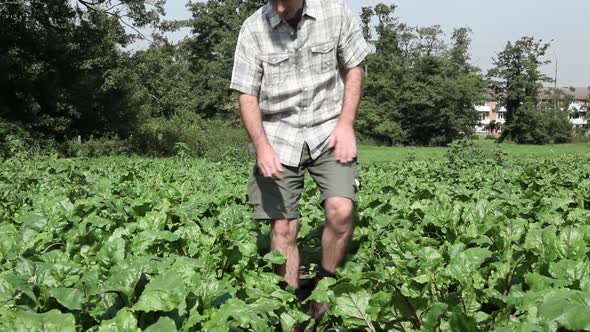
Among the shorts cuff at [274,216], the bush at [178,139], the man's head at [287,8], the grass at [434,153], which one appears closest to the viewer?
the man's head at [287,8]

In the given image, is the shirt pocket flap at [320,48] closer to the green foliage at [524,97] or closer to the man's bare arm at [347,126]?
the man's bare arm at [347,126]

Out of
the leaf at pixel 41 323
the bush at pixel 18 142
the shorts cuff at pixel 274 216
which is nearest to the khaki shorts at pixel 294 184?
the shorts cuff at pixel 274 216

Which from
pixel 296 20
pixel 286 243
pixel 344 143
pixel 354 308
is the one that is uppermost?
pixel 296 20

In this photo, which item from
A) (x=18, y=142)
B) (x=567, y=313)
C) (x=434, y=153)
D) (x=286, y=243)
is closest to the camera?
(x=567, y=313)

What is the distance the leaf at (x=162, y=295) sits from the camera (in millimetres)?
2150

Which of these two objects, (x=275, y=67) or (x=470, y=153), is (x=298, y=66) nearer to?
(x=275, y=67)

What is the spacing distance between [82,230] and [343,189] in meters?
1.53

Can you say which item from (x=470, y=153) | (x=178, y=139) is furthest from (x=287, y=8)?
(x=178, y=139)

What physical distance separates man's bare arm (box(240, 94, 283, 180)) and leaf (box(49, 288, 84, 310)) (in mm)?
1346

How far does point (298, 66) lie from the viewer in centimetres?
370

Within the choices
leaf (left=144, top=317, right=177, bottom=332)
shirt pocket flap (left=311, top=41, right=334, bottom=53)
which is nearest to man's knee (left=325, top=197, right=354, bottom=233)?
shirt pocket flap (left=311, top=41, right=334, bottom=53)

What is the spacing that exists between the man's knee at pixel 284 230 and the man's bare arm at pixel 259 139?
0.39 meters

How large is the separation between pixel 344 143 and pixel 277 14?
2.69 ft

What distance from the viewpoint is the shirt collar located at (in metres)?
3.63
